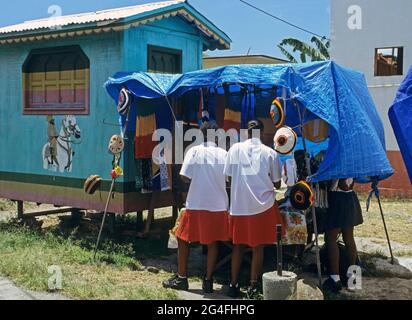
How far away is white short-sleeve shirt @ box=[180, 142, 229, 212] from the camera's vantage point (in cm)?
598

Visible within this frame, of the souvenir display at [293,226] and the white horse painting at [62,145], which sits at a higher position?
the white horse painting at [62,145]

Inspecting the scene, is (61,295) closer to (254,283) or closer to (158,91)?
(254,283)

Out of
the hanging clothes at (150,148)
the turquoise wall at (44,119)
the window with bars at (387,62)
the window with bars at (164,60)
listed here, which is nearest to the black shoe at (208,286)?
the hanging clothes at (150,148)

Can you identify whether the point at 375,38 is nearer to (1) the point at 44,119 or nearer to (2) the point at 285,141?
(1) the point at 44,119

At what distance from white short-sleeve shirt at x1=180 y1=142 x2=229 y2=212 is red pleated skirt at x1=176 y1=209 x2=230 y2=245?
0.24ft

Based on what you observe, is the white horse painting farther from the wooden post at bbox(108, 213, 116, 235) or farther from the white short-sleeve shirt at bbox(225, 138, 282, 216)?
the white short-sleeve shirt at bbox(225, 138, 282, 216)

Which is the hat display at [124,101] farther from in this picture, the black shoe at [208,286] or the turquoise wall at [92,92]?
the black shoe at [208,286]

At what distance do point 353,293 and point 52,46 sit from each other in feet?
20.3

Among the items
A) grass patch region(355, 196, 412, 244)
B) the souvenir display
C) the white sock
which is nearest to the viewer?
the white sock

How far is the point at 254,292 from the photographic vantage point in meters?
5.84

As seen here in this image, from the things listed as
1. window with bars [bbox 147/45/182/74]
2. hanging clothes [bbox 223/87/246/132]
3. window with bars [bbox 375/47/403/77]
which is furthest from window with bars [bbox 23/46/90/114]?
window with bars [bbox 375/47/403/77]

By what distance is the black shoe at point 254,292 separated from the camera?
5.75 meters

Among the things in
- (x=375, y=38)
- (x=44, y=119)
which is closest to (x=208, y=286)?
(x=44, y=119)

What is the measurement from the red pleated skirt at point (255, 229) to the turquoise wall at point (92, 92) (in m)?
2.73
